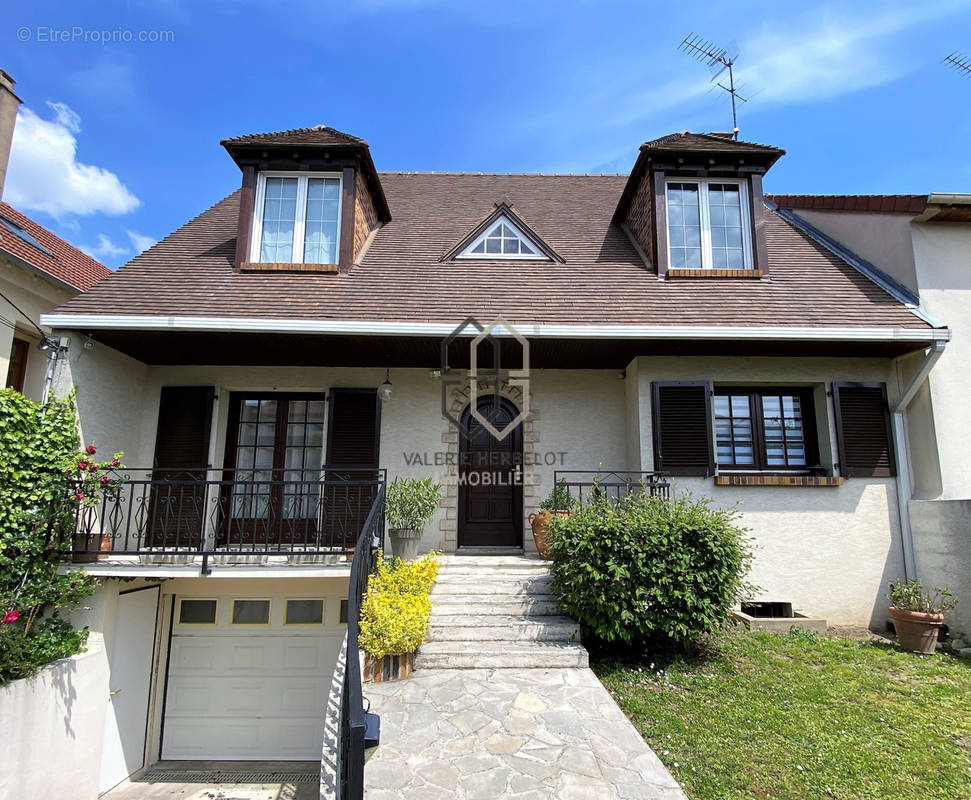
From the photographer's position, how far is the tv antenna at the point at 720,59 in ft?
35.7

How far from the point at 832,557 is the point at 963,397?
2738 mm

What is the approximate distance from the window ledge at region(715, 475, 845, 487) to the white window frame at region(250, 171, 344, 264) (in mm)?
6501

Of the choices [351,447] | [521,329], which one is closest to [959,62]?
[521,329]

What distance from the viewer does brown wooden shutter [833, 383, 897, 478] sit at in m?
7.04

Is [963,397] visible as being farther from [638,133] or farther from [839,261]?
[638,133]

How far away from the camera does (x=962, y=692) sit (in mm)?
4629

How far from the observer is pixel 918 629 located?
5.72 meters

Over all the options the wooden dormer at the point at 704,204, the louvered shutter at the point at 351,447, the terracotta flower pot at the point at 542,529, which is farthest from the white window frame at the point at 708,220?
the louvered shutter at the point at 351,447

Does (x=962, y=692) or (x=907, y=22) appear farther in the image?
(x=907, y=22)

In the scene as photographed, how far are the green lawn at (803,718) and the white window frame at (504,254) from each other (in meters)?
6.07

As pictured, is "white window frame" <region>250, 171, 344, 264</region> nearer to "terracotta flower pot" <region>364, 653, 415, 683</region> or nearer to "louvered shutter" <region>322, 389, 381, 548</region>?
"louvered shutter" <region>322, 389, 381, 548</region>

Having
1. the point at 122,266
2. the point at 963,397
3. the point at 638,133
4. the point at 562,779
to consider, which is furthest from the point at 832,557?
the point at 122,266

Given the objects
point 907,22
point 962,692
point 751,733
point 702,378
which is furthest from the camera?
point 702,378

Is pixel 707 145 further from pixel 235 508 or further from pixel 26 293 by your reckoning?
pixel 26 293
